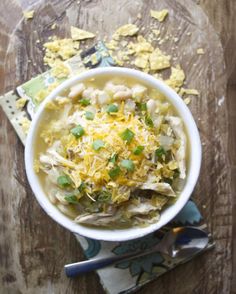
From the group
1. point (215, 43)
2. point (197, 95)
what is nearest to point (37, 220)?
point (197, 95)

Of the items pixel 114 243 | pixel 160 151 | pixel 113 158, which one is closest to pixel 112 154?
pixel 113 158

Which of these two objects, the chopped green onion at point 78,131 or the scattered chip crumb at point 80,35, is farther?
the scattered chip crumb at point 80,35

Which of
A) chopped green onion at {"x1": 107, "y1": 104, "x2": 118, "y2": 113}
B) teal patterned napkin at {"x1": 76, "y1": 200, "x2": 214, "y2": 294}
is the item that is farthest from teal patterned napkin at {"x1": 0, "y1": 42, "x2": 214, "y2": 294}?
chopped green onion at {"x1": 107, "y1": 104, "x2": 118, "y2": 113}

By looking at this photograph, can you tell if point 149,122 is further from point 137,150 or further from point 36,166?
point 36,166

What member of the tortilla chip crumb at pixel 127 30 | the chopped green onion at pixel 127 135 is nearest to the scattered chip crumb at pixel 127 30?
the tortilla chip crumb at pixel 127 30

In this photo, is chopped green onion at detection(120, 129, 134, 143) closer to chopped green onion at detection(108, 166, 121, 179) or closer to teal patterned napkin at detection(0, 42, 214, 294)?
chopped green onion at detection(108, 166, 121, 179)

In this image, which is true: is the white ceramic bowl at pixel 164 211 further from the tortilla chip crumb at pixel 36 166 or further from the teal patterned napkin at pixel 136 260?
the teal patterned napkin at pixel 136 260

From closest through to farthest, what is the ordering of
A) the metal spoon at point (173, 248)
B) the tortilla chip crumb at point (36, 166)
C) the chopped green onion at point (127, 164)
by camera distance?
the chopped green onion at point (127, 164) → the tortilla chip crumb at point (36, 166) → the metal spoon at point (173, 248)

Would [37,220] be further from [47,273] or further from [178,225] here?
[178,225]
